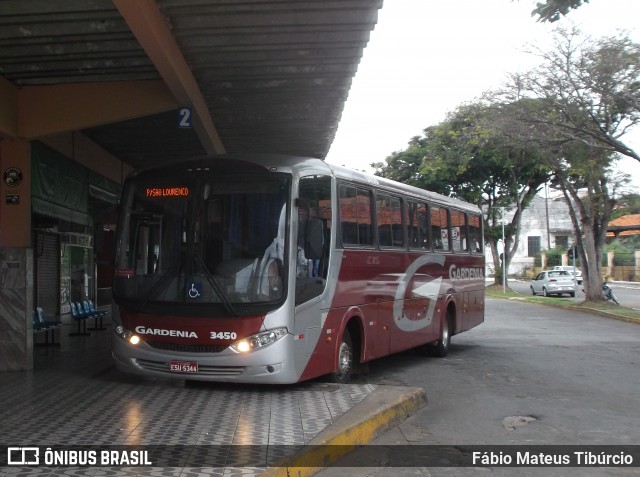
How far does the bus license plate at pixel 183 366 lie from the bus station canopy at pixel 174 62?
3.84 m

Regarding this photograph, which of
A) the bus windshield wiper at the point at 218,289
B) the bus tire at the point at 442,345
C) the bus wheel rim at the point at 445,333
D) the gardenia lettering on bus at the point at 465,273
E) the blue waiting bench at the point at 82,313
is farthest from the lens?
the blue waiting bench at the point at 82,313

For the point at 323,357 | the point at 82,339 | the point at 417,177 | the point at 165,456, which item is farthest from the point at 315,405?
the point at 417,177

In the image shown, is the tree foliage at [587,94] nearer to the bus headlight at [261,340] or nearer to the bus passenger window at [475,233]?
the bus passenger window at [475,233]

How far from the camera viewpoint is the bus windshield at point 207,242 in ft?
24.1

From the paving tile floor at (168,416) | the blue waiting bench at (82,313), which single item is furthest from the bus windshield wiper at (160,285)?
the blue waiting bench at (82,313)

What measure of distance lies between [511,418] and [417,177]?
31921 mm

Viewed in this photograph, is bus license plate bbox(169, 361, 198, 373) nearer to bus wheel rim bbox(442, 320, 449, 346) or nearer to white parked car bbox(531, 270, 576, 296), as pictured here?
bus wheel rim bbox(442, 320, 449, 346)

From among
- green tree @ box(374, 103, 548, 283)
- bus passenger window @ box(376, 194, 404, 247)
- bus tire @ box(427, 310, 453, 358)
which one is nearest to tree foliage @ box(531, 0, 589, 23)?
bus passenger window @ box(376, 194, 404, 247)

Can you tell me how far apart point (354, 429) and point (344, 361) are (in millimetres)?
2733

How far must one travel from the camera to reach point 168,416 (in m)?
6.53

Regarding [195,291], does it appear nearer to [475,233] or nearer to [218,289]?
[218,289]

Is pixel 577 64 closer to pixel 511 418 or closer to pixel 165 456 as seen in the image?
pixel 511 418

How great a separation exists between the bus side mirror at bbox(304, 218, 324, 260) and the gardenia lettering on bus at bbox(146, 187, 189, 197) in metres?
1.53

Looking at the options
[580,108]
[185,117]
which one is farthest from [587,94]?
[185,117]
